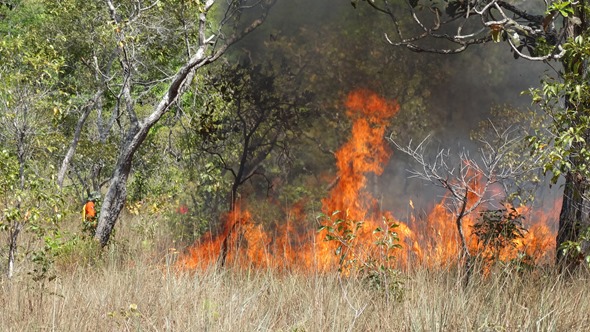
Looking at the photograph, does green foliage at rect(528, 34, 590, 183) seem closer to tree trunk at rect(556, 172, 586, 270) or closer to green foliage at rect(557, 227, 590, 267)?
green foliage at rect(557, 227, 590, 267)

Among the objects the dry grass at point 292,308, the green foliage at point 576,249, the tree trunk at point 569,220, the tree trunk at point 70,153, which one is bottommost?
the dry grass at point 292,308

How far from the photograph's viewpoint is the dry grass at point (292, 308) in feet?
14.7

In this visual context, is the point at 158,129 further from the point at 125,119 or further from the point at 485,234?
the point at 485,234

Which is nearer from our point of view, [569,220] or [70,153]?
[569,220]

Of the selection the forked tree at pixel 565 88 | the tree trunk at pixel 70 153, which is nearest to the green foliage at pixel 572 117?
the forked tree at pixel 565 88

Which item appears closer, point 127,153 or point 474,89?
point 127,153

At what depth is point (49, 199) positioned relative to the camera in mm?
7133

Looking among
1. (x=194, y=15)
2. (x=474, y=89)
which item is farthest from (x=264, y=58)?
(x=474, y=89)

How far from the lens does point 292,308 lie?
18.3ft

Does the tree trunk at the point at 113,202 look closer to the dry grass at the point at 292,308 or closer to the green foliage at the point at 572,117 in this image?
the dry grass at the point at 292,308

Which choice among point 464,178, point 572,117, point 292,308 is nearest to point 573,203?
point 464,178

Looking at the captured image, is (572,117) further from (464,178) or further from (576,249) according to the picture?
(464,178)

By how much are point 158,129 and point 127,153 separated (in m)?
6.42

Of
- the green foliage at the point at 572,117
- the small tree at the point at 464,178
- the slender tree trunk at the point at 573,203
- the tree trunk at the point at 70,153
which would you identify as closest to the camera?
the green foliage at the point at 572,117
